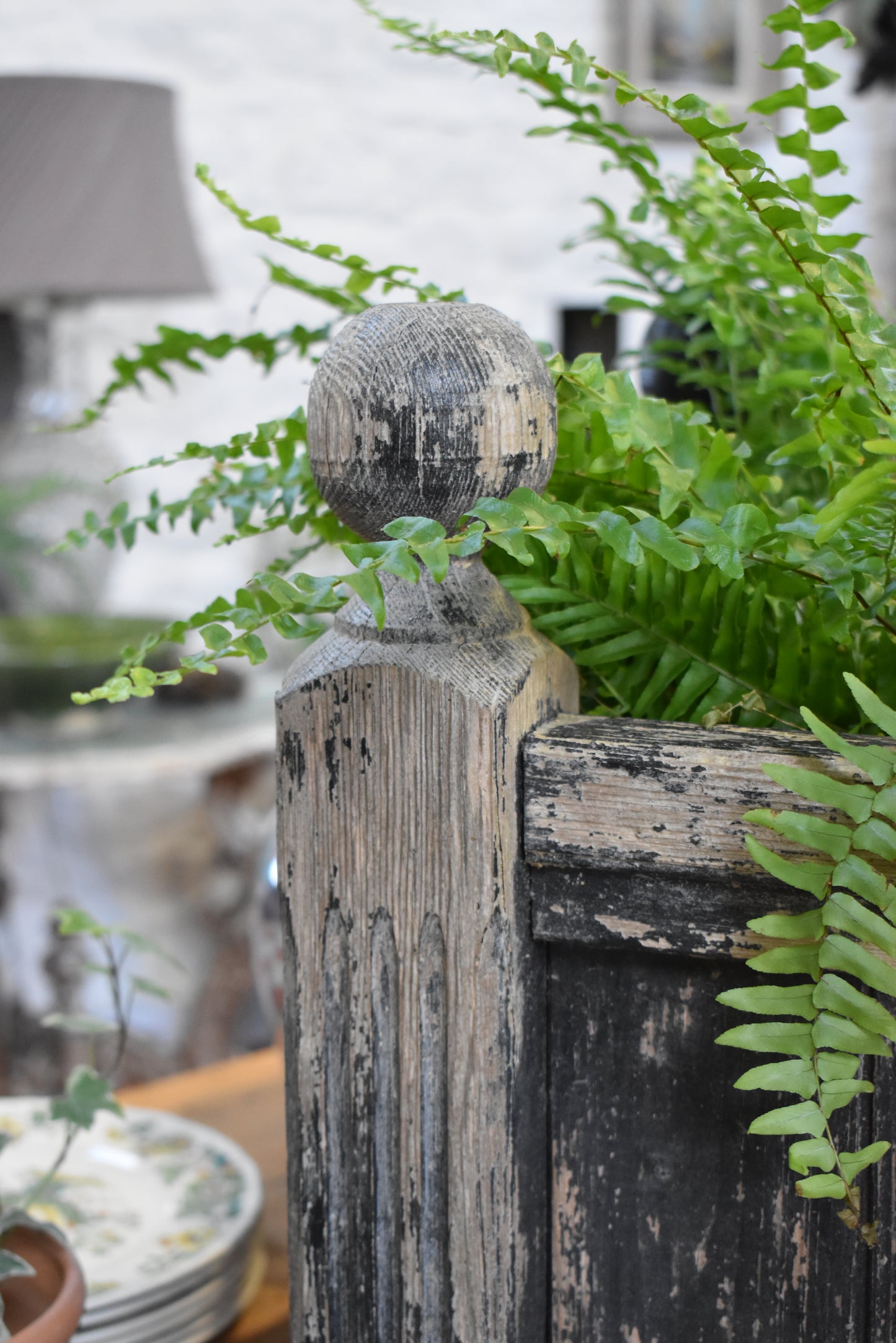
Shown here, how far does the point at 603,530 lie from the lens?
0.33 metres

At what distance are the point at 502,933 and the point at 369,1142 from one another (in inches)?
3.4

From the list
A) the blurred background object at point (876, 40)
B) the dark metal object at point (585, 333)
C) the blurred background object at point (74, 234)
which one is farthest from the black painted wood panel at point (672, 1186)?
the dark metal object at point (585, 333)

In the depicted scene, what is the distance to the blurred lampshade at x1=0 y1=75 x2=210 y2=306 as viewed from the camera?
1.73m

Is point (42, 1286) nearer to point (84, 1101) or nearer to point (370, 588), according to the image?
point (84, 1101)

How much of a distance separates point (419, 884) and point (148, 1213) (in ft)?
1.13

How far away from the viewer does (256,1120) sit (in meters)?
0.75

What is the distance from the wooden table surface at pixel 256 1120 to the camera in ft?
1.89

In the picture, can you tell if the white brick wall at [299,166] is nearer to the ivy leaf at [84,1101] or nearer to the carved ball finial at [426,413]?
the ivy leaf at [84,1101]

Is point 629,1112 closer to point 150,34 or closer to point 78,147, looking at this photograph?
point 78,147

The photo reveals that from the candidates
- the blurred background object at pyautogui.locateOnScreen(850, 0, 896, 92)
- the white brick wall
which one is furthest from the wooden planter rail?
the blurred background object at pyautogui.locateOnScreen(850, 0, 896, 92)

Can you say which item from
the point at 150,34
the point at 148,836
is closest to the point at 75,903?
the point at 148,836

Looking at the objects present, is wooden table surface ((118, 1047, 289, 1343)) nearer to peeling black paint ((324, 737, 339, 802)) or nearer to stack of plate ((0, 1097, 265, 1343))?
stack of plate ((0, 1097, 265, 1343))

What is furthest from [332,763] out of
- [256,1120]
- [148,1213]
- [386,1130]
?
[256,1120]

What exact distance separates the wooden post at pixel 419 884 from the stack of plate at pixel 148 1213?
166 millimetres
